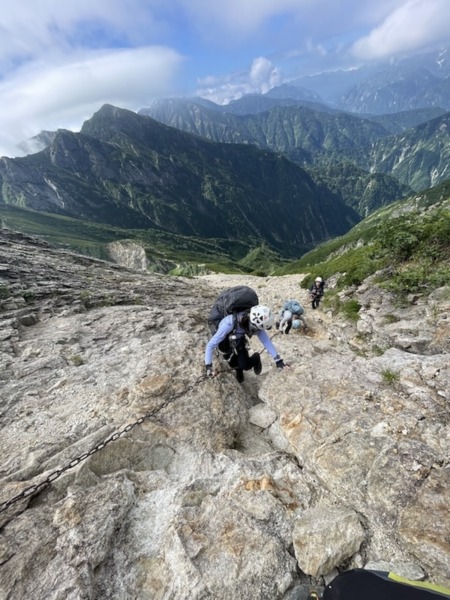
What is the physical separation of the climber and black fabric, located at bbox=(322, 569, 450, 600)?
6236 mm

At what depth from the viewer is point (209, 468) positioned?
7.95 m

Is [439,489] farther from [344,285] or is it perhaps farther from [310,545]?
[344,285]

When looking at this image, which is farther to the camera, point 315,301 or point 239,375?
point 315,301

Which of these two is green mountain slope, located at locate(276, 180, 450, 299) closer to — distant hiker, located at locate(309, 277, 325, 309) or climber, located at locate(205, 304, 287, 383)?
distant hiker, located at locate(309, 277, 325, 309)

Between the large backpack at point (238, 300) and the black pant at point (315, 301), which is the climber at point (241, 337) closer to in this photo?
the large backpack at point (238, 300)

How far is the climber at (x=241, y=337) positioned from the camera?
10148 mm

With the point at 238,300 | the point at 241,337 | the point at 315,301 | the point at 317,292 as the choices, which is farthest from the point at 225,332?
the point at 315,301

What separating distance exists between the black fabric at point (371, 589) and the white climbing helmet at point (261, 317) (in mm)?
6220

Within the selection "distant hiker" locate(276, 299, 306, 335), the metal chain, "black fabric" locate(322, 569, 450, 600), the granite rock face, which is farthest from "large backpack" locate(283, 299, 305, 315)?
"black fabric" locate(322, 569, 450, 600)

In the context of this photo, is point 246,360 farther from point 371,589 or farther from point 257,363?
point 371,589

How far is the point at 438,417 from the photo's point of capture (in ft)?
27.8

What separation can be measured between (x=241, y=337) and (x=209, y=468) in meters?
4.31

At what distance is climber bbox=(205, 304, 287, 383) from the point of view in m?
10.1

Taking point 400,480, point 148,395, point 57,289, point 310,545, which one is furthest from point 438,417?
point 57,289
